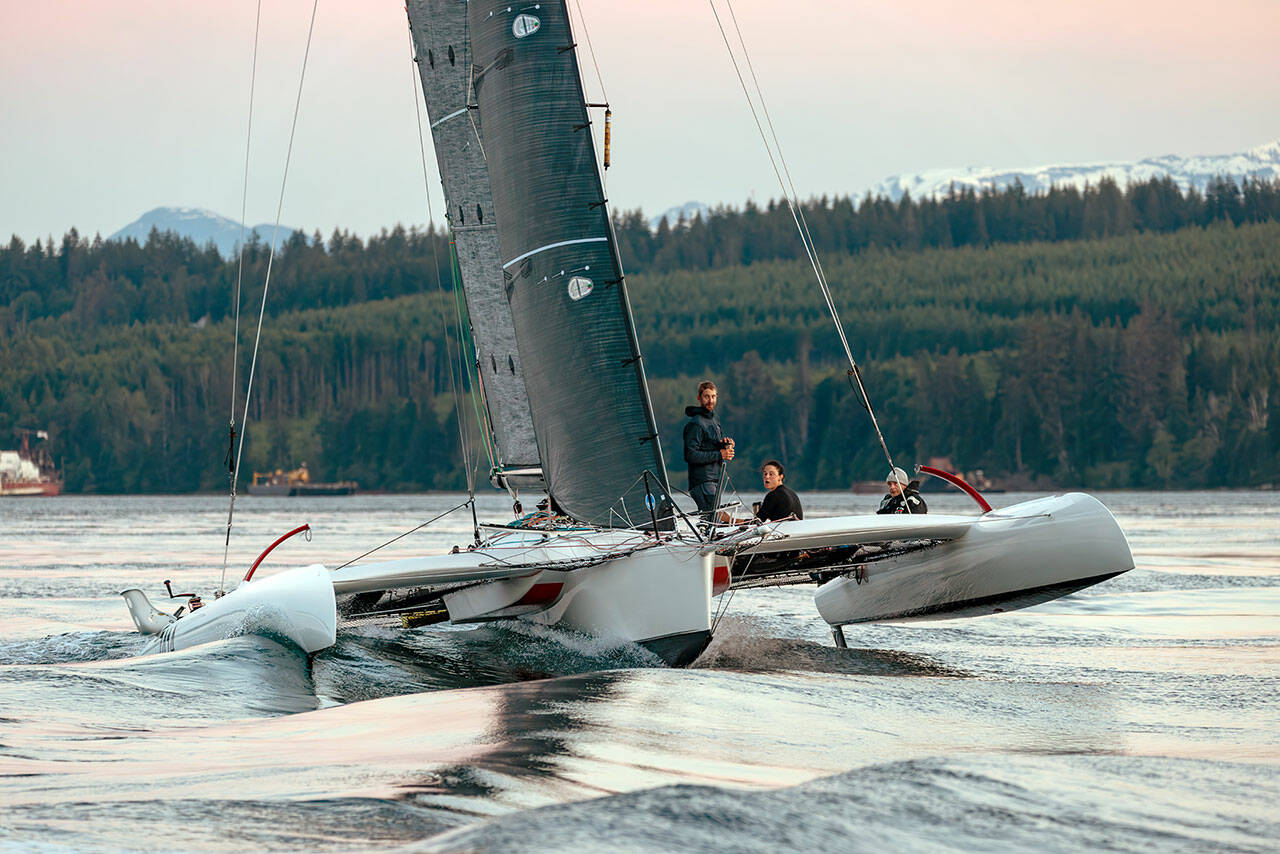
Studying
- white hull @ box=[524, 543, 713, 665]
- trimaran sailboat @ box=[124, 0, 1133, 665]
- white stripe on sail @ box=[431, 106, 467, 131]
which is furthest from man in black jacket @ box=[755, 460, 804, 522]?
white stripe on sail @ box=[431, 106, 467, 131]

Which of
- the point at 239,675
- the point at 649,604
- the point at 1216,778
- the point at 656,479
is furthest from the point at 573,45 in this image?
the point at 1216,778

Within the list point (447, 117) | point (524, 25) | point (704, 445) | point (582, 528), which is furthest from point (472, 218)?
point (704, 445)

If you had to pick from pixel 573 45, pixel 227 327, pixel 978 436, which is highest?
pixel 227 327

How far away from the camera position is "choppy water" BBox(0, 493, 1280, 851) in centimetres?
475

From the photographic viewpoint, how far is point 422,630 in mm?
14875

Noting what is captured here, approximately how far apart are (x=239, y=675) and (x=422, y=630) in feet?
17.5

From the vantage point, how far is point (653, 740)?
6.88m

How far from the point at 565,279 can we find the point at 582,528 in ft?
6.21

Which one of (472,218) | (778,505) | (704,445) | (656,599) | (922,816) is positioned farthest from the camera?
(472,218)

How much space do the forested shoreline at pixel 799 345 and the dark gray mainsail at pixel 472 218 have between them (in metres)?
80.1

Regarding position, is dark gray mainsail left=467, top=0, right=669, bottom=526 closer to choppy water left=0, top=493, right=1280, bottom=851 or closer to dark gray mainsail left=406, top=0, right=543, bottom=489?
choppy water left=0, top=493, right=1280, bottom=851

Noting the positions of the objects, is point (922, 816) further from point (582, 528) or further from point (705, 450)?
point (582, 528)

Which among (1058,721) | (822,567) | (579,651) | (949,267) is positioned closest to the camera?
(1058,721)

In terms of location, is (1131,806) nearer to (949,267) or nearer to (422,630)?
(422,630)
